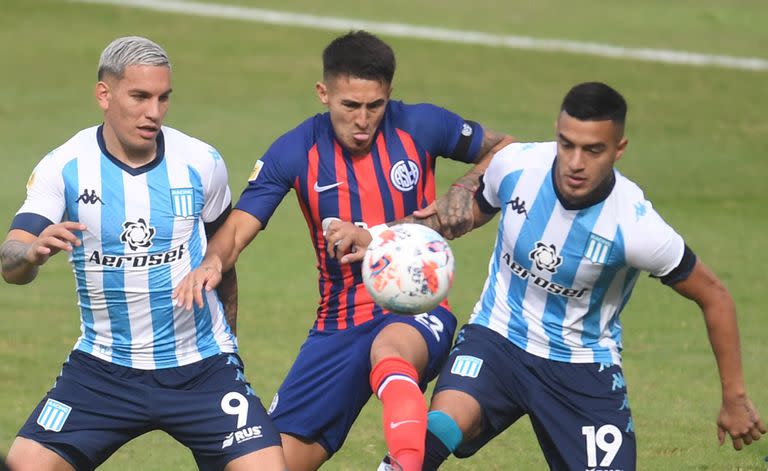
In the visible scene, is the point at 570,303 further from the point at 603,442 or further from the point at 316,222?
the point at 316,222

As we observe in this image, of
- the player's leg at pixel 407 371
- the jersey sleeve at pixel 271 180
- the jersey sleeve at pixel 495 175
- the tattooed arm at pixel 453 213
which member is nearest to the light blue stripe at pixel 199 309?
the jersey sleeve at pixel 271 180

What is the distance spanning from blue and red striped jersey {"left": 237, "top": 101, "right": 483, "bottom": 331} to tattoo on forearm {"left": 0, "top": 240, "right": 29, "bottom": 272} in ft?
4.57

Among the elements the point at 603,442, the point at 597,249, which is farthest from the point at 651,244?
the point at 603,442

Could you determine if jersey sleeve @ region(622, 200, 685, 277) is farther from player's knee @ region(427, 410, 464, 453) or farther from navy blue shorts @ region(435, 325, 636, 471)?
player's knee @ region(427, 410, 464, 453)

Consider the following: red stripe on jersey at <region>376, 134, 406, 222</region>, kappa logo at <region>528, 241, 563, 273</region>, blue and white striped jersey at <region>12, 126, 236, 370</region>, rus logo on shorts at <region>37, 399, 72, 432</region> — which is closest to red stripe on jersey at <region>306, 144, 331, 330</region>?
red stripe on jersey at <region>376, 134, 406, 222</region>

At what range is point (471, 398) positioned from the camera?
295 inches

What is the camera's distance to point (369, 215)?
8148 millimetres

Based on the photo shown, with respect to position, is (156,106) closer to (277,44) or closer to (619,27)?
(277,44)

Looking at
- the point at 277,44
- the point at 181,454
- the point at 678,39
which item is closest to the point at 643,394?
the point at 181,454

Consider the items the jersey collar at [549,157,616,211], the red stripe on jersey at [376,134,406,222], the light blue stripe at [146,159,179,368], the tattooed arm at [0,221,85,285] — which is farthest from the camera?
the red stripe on jersey at [376,134,406,222]

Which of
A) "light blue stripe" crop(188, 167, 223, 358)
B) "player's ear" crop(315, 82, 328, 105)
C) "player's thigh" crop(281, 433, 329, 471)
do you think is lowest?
"player's thigh" crop(281, 433, 329, 471)

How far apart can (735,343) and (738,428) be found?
1.42ft

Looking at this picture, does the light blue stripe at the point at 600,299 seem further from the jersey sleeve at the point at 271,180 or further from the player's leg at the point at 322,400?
the jersey sleeve at the point at 271,180

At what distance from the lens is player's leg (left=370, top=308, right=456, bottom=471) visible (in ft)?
23.1
